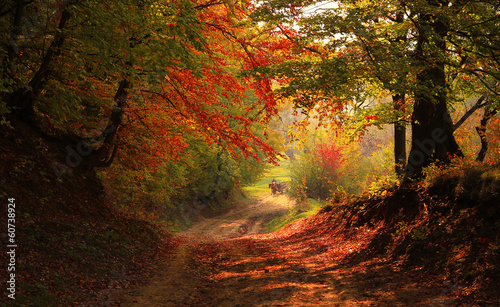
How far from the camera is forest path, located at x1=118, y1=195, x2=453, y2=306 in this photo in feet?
23.4

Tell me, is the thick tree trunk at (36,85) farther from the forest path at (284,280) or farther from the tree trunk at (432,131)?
the tree trunk at (432,131)

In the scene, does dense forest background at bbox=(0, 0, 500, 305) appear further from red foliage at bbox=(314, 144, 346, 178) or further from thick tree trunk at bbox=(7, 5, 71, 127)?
red foliage at bbox=(314, 144, 346, 178)

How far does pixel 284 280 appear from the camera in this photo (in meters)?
9.05

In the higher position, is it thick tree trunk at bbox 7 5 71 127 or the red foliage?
thick tree trunk at bbox 7 5 71 127

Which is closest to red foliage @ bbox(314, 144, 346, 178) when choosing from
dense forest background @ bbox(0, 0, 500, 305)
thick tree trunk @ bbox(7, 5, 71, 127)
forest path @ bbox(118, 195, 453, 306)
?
dense forest background @ bbox(0, 0, 500, 305)

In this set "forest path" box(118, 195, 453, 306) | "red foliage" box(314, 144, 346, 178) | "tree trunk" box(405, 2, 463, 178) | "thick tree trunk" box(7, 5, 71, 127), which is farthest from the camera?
"red foliage" box(314, 144, 346, 178)

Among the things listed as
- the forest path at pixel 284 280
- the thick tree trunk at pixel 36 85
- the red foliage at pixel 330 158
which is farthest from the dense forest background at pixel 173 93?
the red foliage at pixel 330 158

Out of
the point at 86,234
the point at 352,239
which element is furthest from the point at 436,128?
the point at 86,234

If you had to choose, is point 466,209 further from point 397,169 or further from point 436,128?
point 397,169

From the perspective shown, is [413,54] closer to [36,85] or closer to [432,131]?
[432,131]

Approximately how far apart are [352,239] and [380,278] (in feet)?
13.9

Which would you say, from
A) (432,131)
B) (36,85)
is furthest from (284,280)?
(36,85)

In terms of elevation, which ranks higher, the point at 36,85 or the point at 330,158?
the point at 36,85

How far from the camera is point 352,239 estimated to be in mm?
12336
